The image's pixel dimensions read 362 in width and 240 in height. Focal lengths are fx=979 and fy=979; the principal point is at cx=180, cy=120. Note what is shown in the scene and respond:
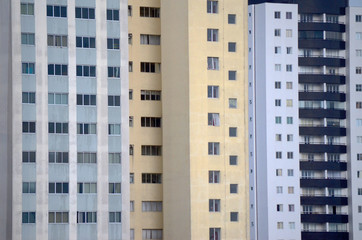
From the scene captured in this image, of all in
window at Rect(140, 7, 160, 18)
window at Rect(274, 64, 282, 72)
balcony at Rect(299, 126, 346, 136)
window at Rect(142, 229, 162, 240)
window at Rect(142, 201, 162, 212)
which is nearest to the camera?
window at Rect(142, 229, 162, 240)

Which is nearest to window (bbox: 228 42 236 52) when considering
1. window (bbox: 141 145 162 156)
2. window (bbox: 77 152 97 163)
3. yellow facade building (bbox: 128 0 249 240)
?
yellow facade building (bbox: 128 0 249 240)

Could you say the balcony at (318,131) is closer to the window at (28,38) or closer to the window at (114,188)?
the window at (114,188)

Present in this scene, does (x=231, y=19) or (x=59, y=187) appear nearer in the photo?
(x=59, y=187)

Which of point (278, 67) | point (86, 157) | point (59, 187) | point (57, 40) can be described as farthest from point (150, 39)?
point (278, 67)

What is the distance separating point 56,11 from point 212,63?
24.7ft

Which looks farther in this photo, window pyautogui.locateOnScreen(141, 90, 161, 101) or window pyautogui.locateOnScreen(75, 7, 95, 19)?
window pyautogui.locateOnScreen(141, 90, 161, 101)

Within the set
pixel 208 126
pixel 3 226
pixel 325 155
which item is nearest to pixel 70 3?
pixel 208 126

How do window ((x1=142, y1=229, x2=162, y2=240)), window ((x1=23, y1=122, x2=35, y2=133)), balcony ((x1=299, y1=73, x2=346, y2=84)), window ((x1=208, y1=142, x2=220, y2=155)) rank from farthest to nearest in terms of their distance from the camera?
balcony ((x1=299, y1=73, x2=346, y2=84)) → window ((x1=142, y1=229, x2=162, y2=240)) → window ((x1=208, y1=142, x2=220, y2=155)) → window ((x1=23, y1=122, x2=35, y2=133))

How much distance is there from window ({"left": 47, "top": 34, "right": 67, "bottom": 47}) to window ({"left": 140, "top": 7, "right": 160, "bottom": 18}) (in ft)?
13.7

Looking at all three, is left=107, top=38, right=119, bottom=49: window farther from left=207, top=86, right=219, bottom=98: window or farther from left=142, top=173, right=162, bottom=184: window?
left=142, top=173, right=162, bottom=184: window

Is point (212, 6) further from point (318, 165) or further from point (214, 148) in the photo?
point (318, 165)

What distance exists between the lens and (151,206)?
46156 mm

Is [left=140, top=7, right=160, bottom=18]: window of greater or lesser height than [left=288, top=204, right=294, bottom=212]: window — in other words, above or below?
above

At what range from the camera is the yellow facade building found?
4447 centimetres
